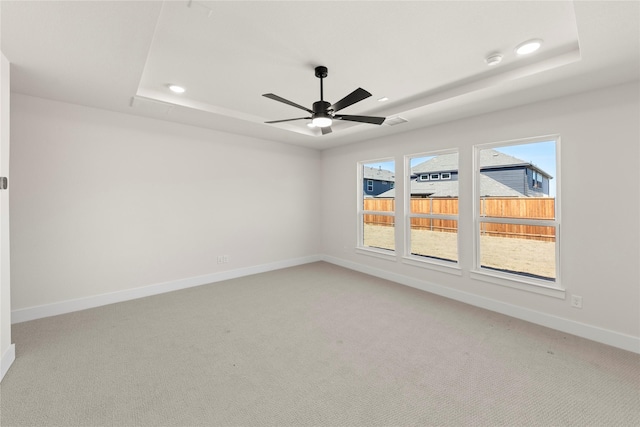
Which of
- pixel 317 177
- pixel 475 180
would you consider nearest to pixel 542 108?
pixel 475 180

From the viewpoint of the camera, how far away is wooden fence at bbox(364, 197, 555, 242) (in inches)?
127

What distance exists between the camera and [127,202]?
3.79m

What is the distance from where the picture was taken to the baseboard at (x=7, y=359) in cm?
211

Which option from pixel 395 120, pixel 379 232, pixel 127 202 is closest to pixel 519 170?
pixel 395 120

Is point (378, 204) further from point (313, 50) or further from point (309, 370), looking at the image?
point (309, 370)

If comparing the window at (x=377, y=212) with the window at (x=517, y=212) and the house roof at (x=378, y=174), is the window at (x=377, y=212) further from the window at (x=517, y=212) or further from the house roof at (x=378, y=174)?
the window at (x=517, y=212)

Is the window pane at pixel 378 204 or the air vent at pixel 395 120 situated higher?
the air vent at pixel 395 120

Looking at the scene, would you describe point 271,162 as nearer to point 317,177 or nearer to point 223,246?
point 317,177

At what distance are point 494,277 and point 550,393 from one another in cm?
170

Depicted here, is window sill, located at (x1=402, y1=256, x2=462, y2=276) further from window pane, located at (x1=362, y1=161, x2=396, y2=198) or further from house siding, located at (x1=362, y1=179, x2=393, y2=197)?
house siding, located at (x1=362, y1=179, x2=393, y2=197)

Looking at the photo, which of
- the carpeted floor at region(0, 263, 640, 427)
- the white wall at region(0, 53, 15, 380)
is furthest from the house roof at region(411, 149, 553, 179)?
the white wall at region(0, 53, 15, 380)

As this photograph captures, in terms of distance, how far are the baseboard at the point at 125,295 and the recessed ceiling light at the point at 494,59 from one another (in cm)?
452

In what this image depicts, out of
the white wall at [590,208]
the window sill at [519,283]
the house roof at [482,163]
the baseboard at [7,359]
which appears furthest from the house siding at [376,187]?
the baseboard at [7,359]

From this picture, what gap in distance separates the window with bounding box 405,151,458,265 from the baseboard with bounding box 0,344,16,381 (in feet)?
15.3
